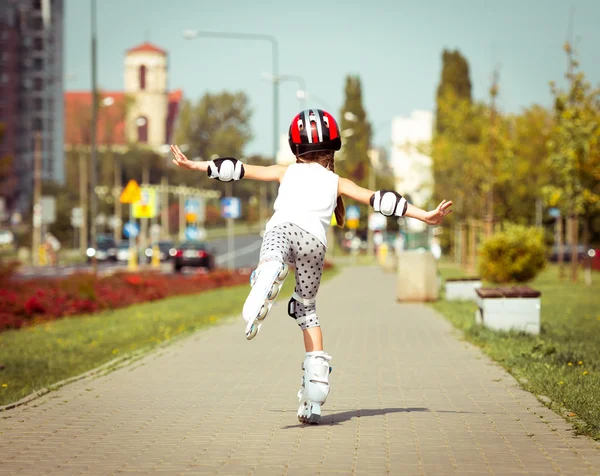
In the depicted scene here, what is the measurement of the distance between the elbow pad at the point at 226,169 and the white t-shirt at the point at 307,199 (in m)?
0.33

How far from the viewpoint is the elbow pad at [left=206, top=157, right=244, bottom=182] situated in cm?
841

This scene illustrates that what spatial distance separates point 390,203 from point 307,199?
56 centimetres

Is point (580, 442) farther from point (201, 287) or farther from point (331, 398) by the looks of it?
point (201, 287)

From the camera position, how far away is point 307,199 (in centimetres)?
824

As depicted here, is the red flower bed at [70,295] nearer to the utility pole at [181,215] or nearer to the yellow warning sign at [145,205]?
the yellow warning sign at [145,205]

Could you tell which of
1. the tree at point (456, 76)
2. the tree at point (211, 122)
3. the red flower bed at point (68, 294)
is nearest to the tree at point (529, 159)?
the tree at point (456, 76)

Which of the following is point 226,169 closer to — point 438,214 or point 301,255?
point 301,255

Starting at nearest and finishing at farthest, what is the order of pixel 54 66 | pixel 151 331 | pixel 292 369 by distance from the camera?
pixel 292 369, pixel 151 331, pixel 54 66

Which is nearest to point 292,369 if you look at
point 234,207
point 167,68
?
point 234,207

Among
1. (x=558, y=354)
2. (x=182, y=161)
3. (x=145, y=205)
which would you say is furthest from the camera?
(x=145, y=205)

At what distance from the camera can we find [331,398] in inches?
396

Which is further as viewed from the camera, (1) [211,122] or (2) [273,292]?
(1) [211,122]

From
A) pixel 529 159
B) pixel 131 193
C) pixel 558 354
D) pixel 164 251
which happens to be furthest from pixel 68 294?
pixel 164 251

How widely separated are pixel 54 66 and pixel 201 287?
100988mm
